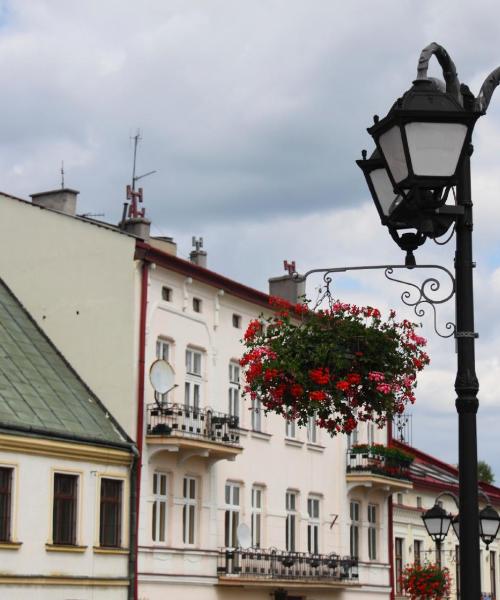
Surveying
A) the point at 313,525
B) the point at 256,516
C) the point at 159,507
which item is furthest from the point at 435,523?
the point at 313,525

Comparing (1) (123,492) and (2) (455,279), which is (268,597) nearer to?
(1) (123,492)

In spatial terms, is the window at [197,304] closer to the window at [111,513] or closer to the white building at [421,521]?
the window at [111,513]

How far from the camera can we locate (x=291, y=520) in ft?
131

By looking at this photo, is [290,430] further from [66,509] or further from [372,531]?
[66,509]

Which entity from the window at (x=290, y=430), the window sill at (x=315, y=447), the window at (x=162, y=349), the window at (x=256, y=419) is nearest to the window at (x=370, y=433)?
the window sill at (x=315, y=447)

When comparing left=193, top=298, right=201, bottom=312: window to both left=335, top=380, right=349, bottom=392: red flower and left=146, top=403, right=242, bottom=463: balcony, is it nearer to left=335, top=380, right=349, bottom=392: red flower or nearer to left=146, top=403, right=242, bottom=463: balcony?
left=146, top=403, right=242, bottom=463: balcony

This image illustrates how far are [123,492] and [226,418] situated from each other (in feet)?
13.0

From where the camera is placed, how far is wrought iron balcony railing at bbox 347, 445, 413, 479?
43.0m

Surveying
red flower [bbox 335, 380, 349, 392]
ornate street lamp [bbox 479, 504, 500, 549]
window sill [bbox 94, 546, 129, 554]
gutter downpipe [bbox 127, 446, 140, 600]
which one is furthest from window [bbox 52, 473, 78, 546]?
red flower [bbox 335, 380, 349, 392]

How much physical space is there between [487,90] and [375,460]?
36177mm

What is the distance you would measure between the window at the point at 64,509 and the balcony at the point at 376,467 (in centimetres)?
1420

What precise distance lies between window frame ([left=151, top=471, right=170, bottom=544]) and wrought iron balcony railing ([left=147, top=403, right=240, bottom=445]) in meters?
1.15

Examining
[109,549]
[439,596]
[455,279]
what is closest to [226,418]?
[109,549]

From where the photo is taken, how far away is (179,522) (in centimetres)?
3391
